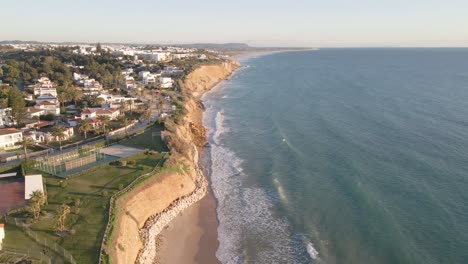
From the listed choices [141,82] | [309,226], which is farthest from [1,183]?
[141,82]

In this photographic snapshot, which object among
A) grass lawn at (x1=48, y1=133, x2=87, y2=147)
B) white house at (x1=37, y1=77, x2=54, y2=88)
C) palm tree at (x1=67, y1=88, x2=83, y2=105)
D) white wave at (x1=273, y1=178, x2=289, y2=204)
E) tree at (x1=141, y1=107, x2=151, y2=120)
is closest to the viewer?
white wave at (x1=273, y1=178, x2=289, y2=204)

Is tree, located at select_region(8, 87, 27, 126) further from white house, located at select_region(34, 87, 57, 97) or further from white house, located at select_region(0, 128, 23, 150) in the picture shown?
white house, located at select_region(34, 87, 57, 97)

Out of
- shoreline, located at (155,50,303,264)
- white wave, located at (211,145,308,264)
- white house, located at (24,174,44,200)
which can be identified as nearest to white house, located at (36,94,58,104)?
white house, located at (24,174,44,200)

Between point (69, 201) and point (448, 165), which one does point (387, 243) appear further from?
point (69, 201)

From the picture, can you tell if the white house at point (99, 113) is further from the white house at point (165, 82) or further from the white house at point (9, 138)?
the white house at point (165, 82)

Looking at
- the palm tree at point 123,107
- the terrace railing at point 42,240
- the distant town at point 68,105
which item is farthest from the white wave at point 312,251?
the palm tree at point 123,107

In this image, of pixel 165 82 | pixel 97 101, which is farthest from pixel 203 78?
pixel 97 101
